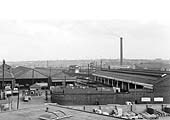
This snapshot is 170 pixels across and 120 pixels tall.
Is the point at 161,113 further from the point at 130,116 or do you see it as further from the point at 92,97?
the point at 92,97

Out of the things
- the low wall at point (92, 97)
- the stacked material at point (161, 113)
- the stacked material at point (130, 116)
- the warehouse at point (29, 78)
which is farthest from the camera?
the warehouse at point (29, 78)

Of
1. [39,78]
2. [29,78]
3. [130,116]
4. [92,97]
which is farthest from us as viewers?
[39,78]

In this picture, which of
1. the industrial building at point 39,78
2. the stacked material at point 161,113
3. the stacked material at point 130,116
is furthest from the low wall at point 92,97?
the industrial building at point 39,78

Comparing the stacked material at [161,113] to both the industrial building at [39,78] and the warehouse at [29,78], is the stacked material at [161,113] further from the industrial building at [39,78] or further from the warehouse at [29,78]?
the warehouse at [29,78]

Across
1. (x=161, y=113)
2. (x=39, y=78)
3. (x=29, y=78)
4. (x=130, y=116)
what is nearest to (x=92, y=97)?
(x=130, y=116)

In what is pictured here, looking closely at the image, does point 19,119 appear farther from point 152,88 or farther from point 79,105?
point 152,88

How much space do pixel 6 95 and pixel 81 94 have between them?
8929 mm

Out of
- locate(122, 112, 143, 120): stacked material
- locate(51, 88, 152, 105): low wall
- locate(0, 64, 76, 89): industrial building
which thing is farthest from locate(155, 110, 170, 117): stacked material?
locate(0, 64, 76, 89): industrial building

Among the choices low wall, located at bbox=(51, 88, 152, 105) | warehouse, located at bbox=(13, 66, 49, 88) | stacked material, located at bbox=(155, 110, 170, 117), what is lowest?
stacked material, located at bbox=(155, 110, 170, 117)

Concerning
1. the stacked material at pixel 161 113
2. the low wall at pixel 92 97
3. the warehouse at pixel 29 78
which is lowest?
the stacked material at pixel 161 113

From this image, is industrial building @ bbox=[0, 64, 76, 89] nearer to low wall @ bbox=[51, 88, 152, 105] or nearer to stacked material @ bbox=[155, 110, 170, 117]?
low wall @ bbox=[51, 88, 152, 105]

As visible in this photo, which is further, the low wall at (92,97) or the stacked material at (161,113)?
the low wall at (92,97)

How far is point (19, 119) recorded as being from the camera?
31.9ft

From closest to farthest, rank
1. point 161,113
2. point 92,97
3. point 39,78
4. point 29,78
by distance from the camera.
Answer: point 161,113 < point 92,97 < point 29,78 < point 39,78
